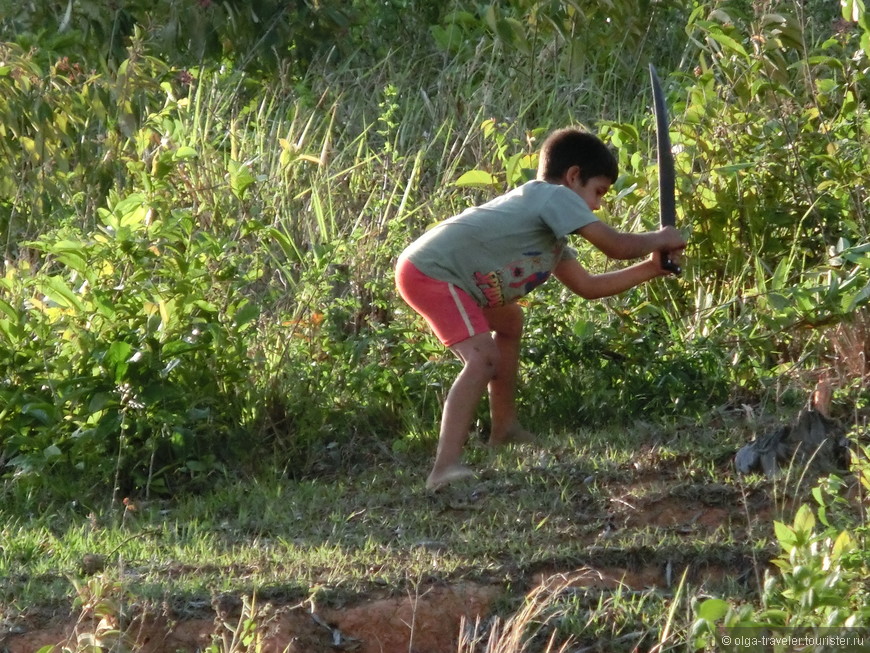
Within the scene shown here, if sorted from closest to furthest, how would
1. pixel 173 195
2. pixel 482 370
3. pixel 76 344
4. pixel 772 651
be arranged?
pixel 772 651 < pixel 482 370 < pixel 76 344 < pixel 173 195

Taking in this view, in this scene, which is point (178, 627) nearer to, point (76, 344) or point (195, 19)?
point (76, 344)

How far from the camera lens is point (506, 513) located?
14.2 ft

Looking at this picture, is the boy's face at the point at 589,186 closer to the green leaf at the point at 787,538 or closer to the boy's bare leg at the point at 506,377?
the boy's bare leg at the point at 506,377

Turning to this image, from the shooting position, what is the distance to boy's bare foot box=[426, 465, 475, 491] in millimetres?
4605

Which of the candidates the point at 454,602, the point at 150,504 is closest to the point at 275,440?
the point at 150,504

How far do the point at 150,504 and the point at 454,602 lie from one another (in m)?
1.64

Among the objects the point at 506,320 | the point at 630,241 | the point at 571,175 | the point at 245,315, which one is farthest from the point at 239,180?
the point at 630,241

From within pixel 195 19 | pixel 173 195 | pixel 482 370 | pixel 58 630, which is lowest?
pixel 58 630

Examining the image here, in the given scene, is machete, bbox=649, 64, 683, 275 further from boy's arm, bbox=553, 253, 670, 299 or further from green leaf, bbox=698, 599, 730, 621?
green leaf, bbox=698, 599, 730, 621

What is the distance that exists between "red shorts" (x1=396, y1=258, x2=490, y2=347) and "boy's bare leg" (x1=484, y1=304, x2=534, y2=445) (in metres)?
0.25

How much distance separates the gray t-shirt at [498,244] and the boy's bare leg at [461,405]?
0.21 meters

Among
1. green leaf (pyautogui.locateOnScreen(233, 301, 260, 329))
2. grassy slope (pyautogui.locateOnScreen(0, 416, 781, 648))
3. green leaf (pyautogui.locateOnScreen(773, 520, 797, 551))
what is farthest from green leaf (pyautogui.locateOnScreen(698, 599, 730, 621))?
green leaf (pyautogui.locateOnScreen(233, 301, 260, 329))

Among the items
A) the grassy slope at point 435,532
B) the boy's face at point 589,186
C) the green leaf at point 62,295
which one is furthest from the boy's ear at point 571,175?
the green leaf at point 62,295

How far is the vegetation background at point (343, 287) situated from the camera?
16.3ft
